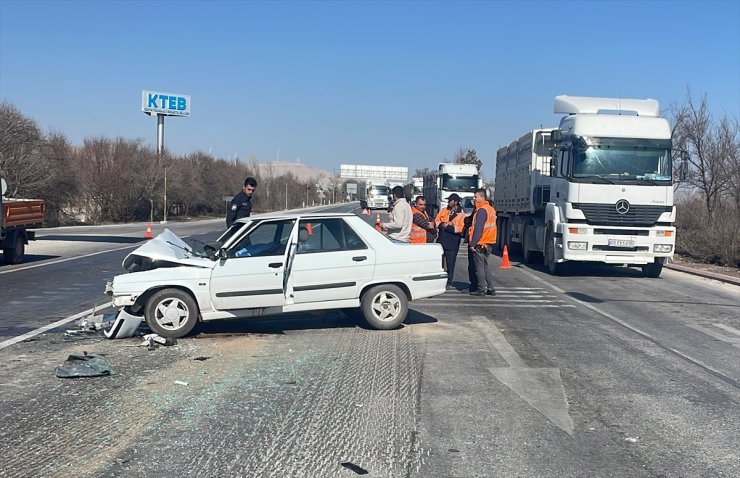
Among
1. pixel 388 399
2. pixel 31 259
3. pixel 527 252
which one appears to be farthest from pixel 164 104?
pixel 388 399

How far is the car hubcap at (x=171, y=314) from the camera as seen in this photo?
8.39m

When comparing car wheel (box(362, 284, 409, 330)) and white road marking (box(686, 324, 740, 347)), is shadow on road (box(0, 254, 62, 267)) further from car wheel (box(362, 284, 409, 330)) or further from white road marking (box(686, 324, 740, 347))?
white road marking (box(686, 324, 740, 347))

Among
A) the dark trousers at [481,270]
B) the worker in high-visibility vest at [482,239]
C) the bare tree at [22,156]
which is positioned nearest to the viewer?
the worker in high-visibility vest at [482,239]

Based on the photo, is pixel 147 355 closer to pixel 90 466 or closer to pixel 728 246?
pixel 90 466

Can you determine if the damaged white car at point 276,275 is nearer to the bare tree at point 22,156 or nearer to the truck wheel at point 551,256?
the truck wheel at point 551,256

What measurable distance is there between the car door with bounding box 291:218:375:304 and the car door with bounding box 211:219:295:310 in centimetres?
20

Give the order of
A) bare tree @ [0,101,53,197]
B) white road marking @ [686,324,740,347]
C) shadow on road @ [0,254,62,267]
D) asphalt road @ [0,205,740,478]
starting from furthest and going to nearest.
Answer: bare tree @ [0,101,53,197] → shadow on road @ [0,254,62,267] → white road marking @ [686,324,740,347] → asphalt road @ [0,205,740,478]

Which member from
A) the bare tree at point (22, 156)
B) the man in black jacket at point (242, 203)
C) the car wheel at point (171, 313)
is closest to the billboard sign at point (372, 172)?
the bare tree at point (22, 156)

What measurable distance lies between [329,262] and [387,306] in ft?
3.23

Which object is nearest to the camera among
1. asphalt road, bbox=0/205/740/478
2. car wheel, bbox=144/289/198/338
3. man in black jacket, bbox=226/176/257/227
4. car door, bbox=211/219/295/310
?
asphalt road, bbox=0/205/740/478

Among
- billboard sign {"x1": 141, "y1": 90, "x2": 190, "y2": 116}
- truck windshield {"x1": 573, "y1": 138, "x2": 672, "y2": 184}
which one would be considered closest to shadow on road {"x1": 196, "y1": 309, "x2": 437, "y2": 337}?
truck windshield {"x1": 573, "y1": 138, "x2": 672, "y2": 184}

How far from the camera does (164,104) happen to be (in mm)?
68938

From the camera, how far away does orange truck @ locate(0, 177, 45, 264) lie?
1667 cm

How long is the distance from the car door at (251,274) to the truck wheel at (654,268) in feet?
34.7
